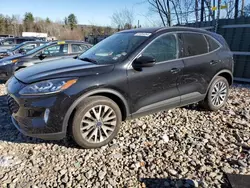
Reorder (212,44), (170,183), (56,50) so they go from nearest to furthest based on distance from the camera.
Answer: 1. (170,183)
2. (212,44)
3. (56,50)

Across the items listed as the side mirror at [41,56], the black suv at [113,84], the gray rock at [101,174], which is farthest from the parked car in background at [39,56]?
the gray rock at [101,174]

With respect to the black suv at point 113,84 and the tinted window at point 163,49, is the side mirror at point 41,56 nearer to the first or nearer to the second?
the black suv at point 113,84

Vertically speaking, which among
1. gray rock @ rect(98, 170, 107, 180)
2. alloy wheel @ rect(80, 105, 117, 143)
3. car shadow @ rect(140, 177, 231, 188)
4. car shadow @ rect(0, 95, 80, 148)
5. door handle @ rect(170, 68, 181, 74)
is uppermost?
door handle @ rect(170, 68, 181, 74)

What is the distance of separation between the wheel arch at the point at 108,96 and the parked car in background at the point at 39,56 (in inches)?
172

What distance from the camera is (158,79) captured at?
3240 millimetres

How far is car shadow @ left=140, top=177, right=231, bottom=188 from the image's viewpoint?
2.25 meters

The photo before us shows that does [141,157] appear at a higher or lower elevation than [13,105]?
lower

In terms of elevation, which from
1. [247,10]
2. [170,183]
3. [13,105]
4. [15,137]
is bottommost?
[170,183]

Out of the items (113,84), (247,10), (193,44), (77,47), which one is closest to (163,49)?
(193,44)

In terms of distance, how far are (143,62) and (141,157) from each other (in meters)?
1.32

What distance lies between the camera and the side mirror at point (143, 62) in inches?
117

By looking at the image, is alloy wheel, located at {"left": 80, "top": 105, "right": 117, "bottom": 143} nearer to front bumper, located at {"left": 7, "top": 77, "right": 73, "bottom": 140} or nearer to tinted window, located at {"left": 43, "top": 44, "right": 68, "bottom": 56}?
front bumper, located at {"left": 7, "top": 77, "right": 73, "bottom": 140}

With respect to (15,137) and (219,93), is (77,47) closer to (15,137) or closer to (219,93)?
(15,137)

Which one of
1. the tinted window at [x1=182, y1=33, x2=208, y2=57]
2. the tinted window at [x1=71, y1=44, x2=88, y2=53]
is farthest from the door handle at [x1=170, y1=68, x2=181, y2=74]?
the tinted window at [x1=71, y1=44, x2=88, y2=53]
